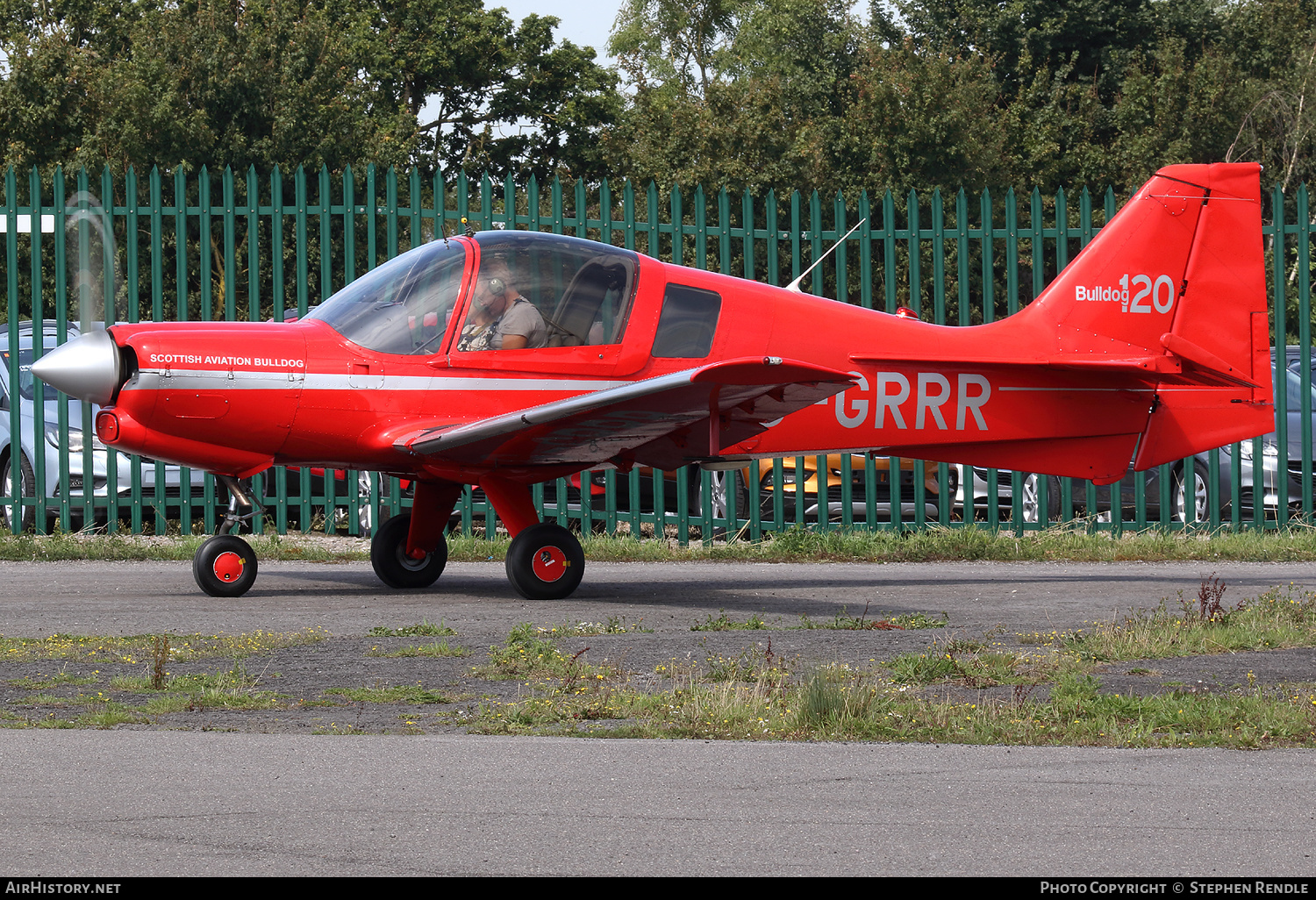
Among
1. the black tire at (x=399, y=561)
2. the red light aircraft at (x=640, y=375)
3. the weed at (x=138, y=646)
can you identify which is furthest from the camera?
the black tire at (x=399, y=561)

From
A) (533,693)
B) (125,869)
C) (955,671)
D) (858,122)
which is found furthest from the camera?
(858,122)

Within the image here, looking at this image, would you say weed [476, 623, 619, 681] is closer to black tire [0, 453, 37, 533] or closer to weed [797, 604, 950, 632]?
weed [797, 604, 950, 632]

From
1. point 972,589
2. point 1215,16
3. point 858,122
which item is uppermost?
point 1215,16

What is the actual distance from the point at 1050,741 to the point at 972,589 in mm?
5281

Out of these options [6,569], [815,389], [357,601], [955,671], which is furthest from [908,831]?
[6,569]

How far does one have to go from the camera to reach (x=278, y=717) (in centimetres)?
615

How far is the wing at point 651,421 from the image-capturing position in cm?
863

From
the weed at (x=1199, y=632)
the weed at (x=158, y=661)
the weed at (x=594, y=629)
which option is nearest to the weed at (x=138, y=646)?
the weed at (x=158, y=661)

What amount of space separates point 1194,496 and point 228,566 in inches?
340

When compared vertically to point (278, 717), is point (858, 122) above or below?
above

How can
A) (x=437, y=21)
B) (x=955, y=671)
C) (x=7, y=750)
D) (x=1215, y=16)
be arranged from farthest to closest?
(x=437, y=21), (x=1215, y=16), (x=955, y=671), (x=7, y=750)

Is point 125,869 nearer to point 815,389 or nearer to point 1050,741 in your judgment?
point 1050,741

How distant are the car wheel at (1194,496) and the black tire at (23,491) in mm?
10339

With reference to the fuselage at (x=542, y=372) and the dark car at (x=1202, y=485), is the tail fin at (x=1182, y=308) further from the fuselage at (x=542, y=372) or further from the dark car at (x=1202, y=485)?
the dark car at (x=1202, y=485)
